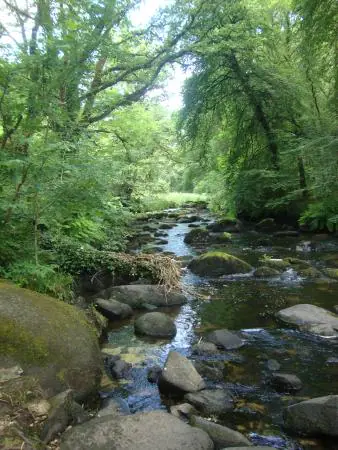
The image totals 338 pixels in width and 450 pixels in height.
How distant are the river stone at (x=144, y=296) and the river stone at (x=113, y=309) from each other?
388mm

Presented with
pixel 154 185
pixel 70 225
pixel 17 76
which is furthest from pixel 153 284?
pixel 154 185

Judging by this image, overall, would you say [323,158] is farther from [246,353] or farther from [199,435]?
[199,435]

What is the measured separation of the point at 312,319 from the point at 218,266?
377 cm

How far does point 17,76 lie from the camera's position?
4.29 m

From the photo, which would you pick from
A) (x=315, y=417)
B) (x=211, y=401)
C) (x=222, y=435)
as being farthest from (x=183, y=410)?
(x=315, y=417)

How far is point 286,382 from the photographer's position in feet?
13.8

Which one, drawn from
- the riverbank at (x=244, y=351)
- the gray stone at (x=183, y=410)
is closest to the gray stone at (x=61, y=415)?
the riverbank at (x=244, y=351)

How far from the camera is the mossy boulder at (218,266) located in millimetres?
9484

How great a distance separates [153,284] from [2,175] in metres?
4.23

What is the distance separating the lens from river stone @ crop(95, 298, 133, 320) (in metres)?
6.43

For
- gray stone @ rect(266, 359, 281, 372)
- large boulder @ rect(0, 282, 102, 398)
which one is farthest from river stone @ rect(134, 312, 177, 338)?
large boulder @ rect(0, 282, 102, 398)

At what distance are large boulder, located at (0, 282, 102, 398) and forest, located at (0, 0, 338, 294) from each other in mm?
1046

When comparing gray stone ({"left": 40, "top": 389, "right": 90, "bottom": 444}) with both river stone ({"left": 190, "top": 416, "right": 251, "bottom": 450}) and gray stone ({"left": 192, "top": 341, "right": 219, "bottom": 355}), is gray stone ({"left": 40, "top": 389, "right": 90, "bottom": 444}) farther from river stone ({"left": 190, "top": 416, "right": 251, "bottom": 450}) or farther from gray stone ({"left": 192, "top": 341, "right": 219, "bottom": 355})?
gray stone ({"left": 192, "top": 341, "right": 219, "bottom": 355})

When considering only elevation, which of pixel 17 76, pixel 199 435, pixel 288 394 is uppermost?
pixel 17 76
